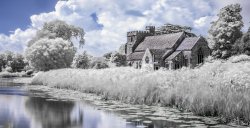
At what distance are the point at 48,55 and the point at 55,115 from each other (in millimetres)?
37688

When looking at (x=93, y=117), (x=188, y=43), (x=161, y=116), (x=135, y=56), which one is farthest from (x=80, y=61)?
(x=161, y=116)

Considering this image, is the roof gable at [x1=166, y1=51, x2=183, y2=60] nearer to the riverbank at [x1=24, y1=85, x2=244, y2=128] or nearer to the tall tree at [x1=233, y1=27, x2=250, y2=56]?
the tall tree at [x1=233, y1=27, x2=250, y2=56]

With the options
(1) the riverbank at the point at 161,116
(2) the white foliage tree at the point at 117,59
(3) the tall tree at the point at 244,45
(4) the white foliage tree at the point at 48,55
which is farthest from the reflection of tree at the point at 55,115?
(2) the white foliage tree at the point at 117,59

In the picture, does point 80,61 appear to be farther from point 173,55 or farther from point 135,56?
point 173,55

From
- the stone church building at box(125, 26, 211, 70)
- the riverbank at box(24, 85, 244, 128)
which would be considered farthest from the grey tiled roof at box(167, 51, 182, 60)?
the riverbank at box(24, 85, 244, 128)

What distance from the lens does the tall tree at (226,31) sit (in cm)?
6406

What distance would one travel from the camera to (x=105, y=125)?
13008 mm

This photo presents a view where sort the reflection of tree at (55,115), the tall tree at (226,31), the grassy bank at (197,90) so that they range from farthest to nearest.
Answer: the tall tree at (226,31), the grassy bank at (197,90), the reflection of tree at (55,115)

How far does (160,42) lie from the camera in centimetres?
7850

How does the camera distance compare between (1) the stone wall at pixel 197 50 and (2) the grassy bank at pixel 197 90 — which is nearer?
(2) the grassy bank at pixel 197 90

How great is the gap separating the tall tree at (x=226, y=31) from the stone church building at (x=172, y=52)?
11.9 ft

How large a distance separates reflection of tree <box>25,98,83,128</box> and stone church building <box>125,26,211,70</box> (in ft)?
154

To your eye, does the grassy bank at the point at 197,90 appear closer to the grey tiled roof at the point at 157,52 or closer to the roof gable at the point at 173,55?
the roof gable at the point at 173,55

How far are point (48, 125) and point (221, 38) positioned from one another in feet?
187
